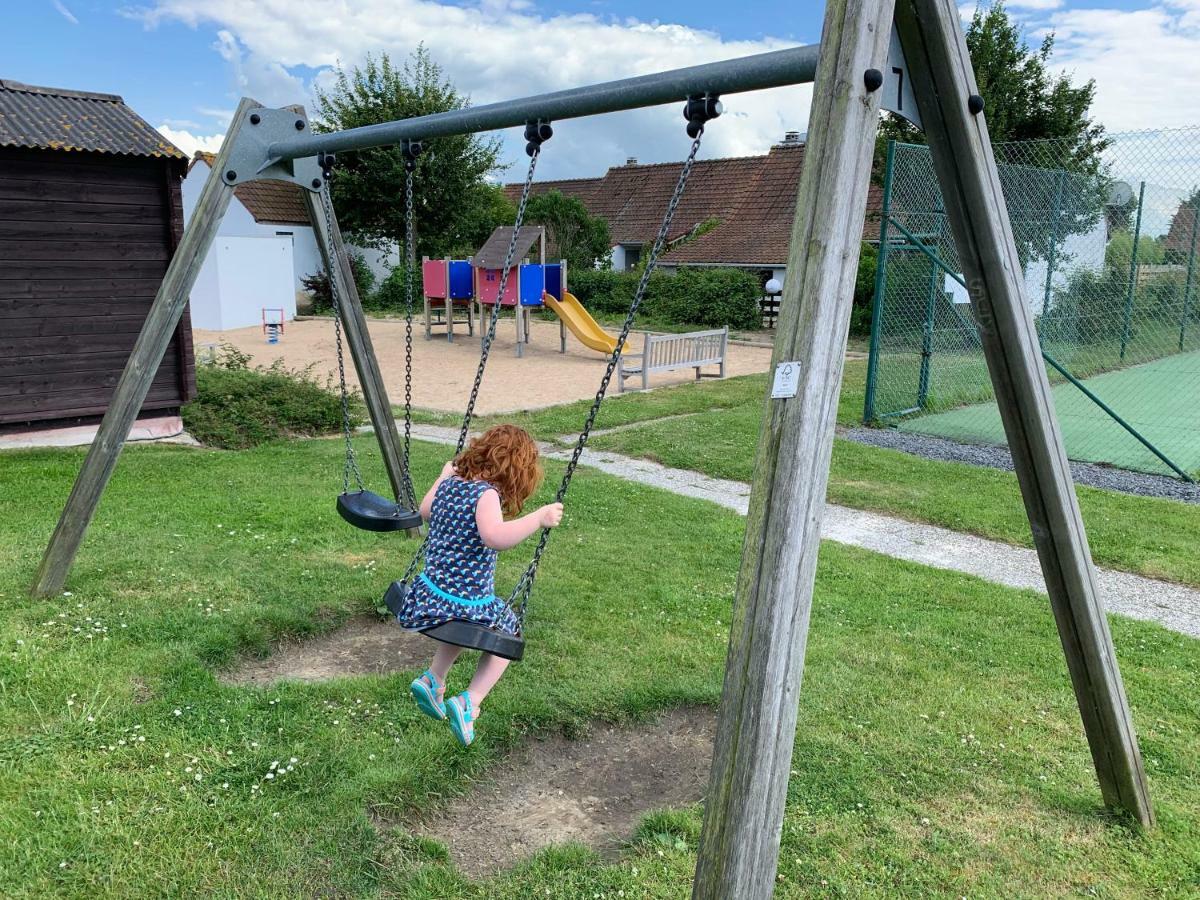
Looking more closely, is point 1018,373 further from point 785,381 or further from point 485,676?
point 485,676

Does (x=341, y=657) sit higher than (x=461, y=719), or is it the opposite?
(x=461, y=719)

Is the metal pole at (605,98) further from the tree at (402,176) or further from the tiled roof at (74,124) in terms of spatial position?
the tree at (402,176)

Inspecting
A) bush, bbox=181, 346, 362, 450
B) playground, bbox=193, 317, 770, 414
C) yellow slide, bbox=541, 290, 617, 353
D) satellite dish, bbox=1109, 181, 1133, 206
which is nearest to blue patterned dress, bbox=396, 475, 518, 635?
bush, bbox=181, 346, 362, 450

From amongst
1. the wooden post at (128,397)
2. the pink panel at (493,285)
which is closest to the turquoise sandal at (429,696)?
the wooden post at (128,397)

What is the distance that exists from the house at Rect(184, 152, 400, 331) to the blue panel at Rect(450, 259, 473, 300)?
5555 mm

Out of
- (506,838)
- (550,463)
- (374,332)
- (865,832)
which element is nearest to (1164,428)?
(550,463)

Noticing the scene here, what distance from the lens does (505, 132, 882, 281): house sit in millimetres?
25266

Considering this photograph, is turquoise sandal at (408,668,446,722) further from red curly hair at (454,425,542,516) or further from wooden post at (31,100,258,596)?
wooden post at (31,100,258,596)

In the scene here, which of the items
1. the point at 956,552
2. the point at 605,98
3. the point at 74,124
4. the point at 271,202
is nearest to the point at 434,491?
the point at 605,98

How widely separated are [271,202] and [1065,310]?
24.4 m

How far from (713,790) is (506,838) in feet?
3.79

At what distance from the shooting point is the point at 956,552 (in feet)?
19.9

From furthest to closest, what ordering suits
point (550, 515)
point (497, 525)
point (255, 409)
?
point (255, 409), point (497, 525), point (550, 515)

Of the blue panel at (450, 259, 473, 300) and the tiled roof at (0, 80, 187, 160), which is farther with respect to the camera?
the blue panel at (450, 259, 473, 300)
